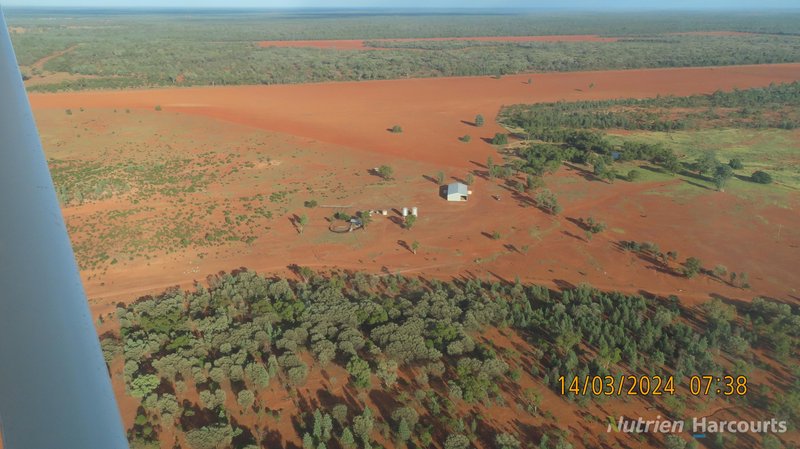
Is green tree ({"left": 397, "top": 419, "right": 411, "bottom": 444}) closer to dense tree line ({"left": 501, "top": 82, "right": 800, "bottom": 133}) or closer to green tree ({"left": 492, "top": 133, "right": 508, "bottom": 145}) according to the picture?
green tree ({"left": 492, "top": 133, "right": 508, "bottom": 145})

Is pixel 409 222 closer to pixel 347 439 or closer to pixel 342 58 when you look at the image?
pixel 347 439

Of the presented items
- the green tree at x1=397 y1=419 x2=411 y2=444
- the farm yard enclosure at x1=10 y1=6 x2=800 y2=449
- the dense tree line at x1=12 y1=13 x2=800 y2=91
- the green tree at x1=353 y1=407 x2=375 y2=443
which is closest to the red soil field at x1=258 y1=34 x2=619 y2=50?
the dense tree line at x1=12 y1=13 x2=800 y2=91

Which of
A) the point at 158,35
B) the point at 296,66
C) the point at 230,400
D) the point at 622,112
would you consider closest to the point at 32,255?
the point at 230,400

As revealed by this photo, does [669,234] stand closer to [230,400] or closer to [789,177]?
[789,177]

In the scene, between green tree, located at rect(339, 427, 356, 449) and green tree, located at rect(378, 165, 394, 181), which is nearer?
green tree, located at rect(339, 427, 356, 449)

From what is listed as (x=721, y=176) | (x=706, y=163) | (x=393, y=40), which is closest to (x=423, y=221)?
(x=721, y=176)
